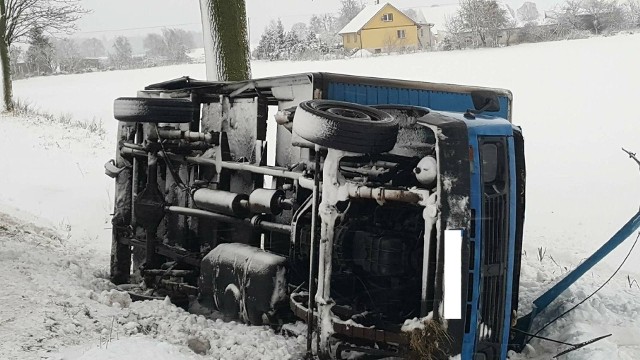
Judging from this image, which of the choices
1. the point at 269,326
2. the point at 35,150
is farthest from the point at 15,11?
the point at 269,326

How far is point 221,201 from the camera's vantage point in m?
5.04

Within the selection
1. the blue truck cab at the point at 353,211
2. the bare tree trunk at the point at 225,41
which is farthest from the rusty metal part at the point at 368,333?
the bare tree trunk at the point at 225,41

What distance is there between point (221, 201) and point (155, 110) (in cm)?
100

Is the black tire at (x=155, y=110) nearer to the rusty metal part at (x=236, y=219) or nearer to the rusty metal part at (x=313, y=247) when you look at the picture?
the rusty metal part at (x=236, y=219)

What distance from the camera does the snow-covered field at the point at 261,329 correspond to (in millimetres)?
4035

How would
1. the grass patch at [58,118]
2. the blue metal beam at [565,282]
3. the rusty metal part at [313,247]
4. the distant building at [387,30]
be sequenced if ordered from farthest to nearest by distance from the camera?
the distant building at [387,30], the grass patch at [58,118], the blue metal beam at [565,282], the rusty metal part at [313,247]

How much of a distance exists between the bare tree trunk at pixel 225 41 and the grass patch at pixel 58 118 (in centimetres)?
1055

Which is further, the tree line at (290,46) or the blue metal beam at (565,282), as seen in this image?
the tree line at (290,46)

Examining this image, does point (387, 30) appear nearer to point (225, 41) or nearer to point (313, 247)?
point (225, 41)

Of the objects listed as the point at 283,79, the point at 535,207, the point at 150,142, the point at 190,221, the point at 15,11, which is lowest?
the point at 535,207

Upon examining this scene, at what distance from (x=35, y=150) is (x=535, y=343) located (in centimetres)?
1462

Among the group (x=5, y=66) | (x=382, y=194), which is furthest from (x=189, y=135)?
(x=5, y=66)

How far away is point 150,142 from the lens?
5770 millimetres

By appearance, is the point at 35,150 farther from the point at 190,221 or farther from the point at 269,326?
the point at 269,326
